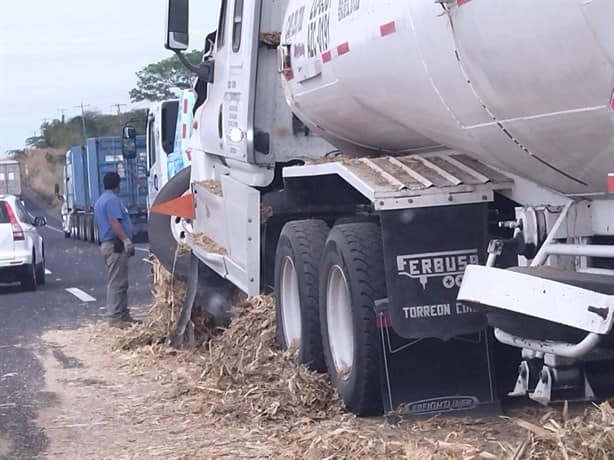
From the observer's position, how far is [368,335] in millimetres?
7391

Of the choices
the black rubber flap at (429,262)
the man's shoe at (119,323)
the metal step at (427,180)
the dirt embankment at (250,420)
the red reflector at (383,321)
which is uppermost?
the metal step at (427,180)

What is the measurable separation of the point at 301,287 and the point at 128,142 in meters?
21.7

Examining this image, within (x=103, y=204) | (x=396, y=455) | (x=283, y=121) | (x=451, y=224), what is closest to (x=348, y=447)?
(x=396, y=455)

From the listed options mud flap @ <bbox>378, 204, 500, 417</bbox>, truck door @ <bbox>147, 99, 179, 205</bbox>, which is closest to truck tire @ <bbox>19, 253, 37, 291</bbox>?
truck door @ <bbox>147, 99, 179, 205</bbox>

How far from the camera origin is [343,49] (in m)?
7.49

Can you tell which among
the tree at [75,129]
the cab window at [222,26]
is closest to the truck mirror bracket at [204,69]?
the cab window at [222,26]

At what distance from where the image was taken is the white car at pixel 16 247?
64.6ft

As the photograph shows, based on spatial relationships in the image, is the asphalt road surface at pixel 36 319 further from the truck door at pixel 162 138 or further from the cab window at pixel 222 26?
the cab window at pixel 222 26

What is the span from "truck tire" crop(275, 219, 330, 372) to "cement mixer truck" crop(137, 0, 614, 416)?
0.05 feet

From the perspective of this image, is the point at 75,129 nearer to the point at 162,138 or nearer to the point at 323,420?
Answer: the point at 162,138

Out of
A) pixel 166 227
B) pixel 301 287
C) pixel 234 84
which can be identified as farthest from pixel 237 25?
pixel 301 287

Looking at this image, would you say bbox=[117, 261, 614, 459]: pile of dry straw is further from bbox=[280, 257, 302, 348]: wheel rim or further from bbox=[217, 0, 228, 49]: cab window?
bbox=[217, 0, 228, 49]: cab window

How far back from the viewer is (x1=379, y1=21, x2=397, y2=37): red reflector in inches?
255

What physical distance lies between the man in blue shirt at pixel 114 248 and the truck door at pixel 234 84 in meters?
2.55
